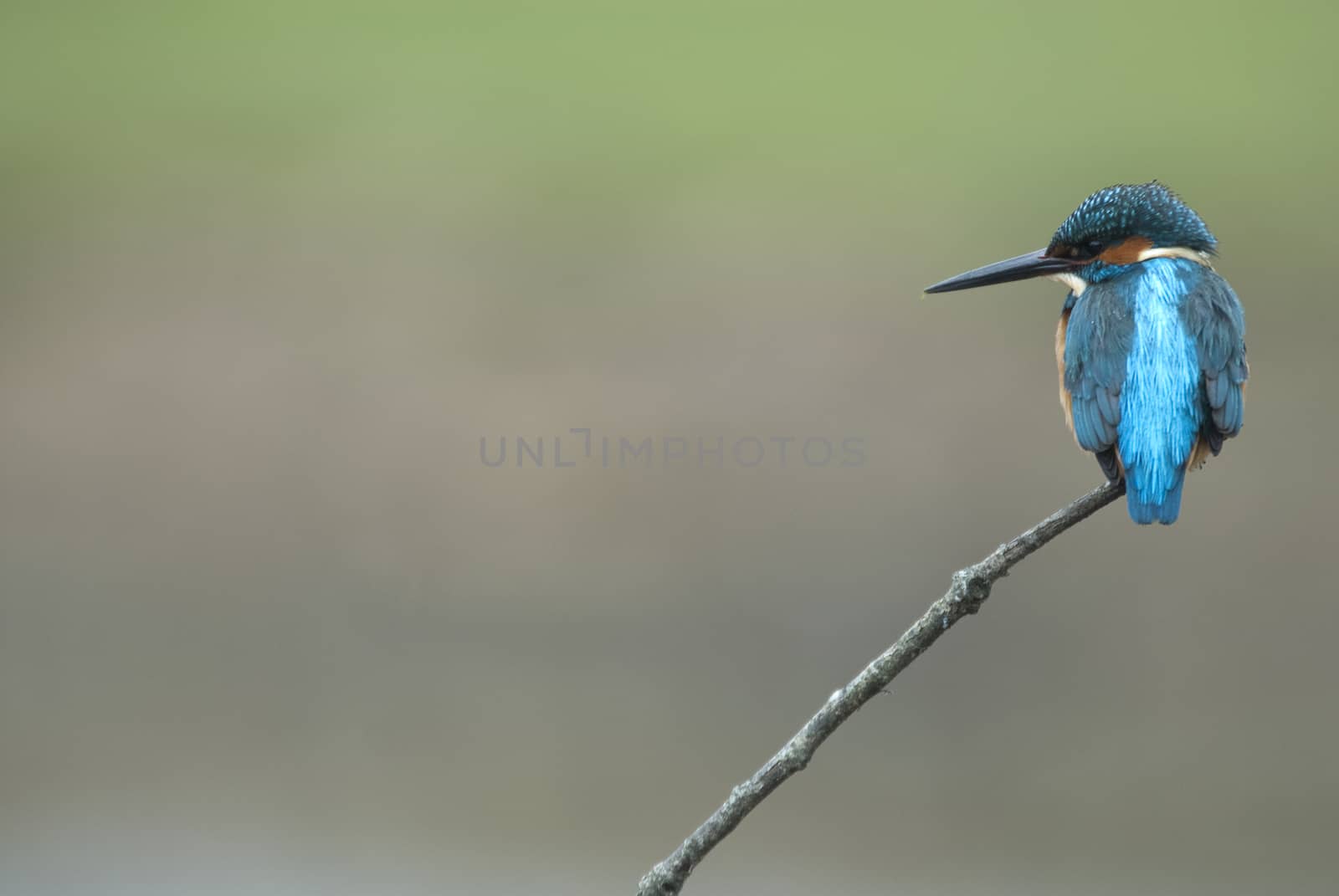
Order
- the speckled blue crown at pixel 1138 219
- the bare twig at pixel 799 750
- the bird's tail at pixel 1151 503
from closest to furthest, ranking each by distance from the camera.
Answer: the bare twig at pixel 799 750 → the bird's tail at pixel 1151 503 → the speckled blue crown at pixel 1138 219

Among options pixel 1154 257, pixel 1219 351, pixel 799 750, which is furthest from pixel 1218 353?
pixel 799 750

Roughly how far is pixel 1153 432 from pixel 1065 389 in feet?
0.44

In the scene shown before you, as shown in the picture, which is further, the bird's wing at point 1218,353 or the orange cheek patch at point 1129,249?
the orange cheek patch at point 1129,249

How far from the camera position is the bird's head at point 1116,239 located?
3.59ft

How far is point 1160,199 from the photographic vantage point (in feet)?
3.60

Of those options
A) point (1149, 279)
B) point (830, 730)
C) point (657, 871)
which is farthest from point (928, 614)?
point (1149, 279)

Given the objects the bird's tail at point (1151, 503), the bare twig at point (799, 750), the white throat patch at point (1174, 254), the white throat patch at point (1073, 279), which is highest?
the white throat patch at point (1174, 254)

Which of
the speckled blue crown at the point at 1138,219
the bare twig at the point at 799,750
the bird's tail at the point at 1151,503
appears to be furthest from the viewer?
the speckled blue crown at the point at 1138,219

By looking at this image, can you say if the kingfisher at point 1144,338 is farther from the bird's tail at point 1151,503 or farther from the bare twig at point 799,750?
the bare twig at point 799,750

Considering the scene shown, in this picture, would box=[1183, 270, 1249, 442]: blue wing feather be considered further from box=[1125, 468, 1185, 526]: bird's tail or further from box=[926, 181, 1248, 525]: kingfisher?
box=[1125, 468, 1185, 526]: bird's tail

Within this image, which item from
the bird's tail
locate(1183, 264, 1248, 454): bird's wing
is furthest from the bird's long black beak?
the bird's tail

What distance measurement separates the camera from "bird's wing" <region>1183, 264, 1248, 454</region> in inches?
38.2

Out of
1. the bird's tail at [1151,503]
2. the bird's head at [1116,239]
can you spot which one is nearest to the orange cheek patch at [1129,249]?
the bird's head at [1116,239]

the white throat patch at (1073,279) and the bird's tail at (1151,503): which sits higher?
the white throat patch at (1073,279)
